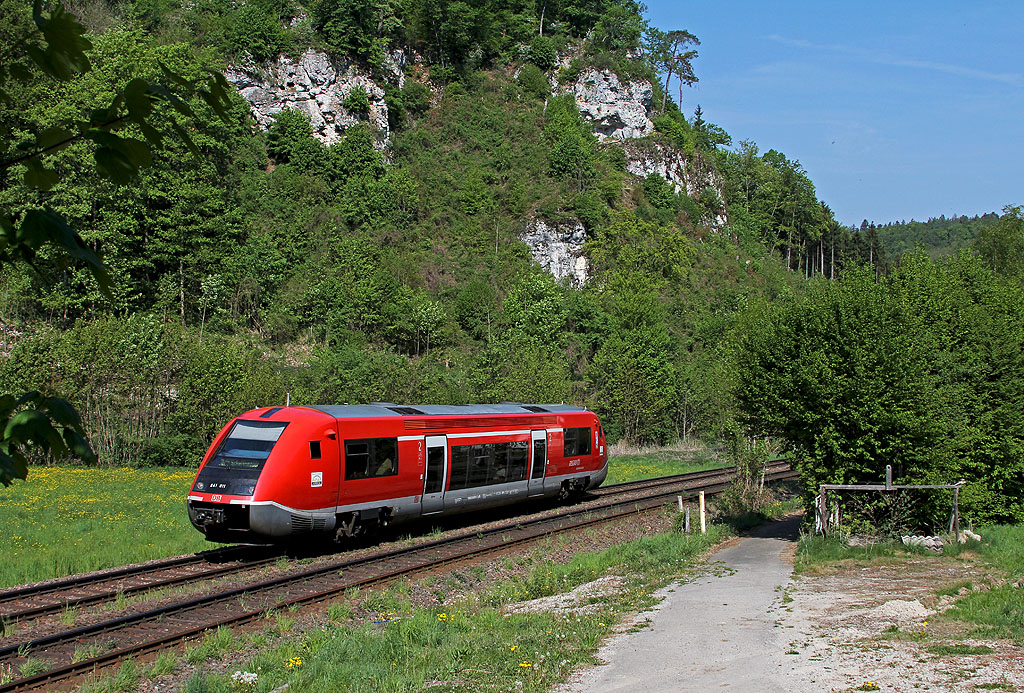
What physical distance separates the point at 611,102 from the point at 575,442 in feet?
282

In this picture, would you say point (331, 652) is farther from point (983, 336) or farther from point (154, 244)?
point (154, 244)

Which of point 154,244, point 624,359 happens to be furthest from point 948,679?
point 154,244

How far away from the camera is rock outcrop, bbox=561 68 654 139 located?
347 ft

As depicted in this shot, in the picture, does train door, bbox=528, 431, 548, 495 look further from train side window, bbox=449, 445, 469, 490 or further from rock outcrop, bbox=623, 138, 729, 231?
rock outcrop, bbox=623, 138, 729, 231

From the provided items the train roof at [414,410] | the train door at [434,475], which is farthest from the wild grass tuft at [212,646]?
the train door at [434,475]

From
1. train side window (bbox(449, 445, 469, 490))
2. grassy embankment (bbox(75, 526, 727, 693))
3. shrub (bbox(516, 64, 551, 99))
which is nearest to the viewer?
grassy embankment (bbox(75, 526, 727, 693))

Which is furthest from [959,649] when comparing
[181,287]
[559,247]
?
[559,247]

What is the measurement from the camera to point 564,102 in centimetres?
10144

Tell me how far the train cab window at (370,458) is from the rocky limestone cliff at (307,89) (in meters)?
68.1

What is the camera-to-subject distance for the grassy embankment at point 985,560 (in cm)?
1159

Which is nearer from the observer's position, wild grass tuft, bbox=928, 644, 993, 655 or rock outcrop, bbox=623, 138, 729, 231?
wild grass tuft, bbox=928, 644, 993, 655

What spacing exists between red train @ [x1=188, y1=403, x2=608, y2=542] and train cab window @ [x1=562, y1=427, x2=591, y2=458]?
132 cm

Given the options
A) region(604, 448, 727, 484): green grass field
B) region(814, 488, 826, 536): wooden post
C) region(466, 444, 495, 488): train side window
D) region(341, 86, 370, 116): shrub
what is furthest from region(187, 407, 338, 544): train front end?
region(341, 86, 370, 116): shrub

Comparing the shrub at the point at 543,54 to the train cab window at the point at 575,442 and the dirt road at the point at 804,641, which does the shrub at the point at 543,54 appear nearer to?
the train cab window at the point at 575,442
